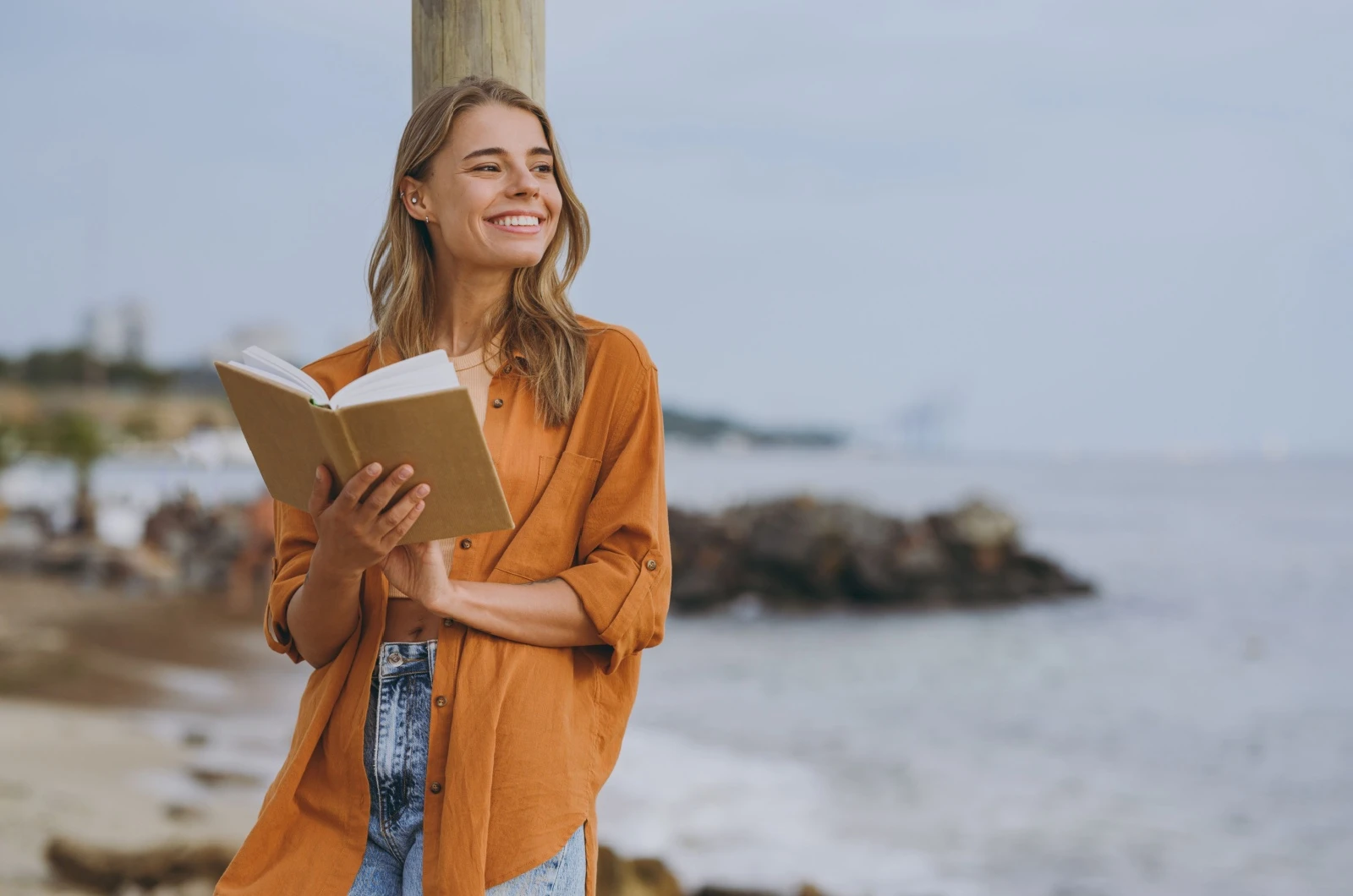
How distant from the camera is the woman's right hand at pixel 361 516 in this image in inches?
59.1

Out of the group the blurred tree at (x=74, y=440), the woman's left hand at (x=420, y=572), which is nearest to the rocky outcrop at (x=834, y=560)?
the blurred tree at (x=74, y=440)

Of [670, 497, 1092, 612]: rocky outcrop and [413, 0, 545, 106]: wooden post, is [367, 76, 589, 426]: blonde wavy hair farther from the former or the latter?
[670, 497, 1092, 612]: rocky outcrop

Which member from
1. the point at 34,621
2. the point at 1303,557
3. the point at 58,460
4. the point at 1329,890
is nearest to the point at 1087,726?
the point at 1329,890

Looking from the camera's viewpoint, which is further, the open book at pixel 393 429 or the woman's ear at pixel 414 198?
the woman's ear at pixel 414 198

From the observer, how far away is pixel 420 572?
5.27 feet

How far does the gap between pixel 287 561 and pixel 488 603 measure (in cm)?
36

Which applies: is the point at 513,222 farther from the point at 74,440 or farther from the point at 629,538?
the point at 74,440

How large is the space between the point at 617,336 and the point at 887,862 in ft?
19.3

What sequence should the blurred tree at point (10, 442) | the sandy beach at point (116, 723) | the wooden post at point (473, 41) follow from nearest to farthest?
the wooden post at point (473, 41), the sandy beach at point (116, 723), the blurred tree at point (10, 442)

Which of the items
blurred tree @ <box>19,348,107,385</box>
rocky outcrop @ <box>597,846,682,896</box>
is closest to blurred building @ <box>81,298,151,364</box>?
blurred tree @ <box>19,348,107,385</box>

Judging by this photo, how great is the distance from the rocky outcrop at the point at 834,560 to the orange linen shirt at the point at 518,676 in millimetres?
13815

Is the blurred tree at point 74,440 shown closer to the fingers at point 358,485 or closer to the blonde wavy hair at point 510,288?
the blonde wavy hair at point 510,288

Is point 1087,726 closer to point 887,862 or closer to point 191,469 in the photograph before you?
point 887,862

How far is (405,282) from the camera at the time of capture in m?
1.84
